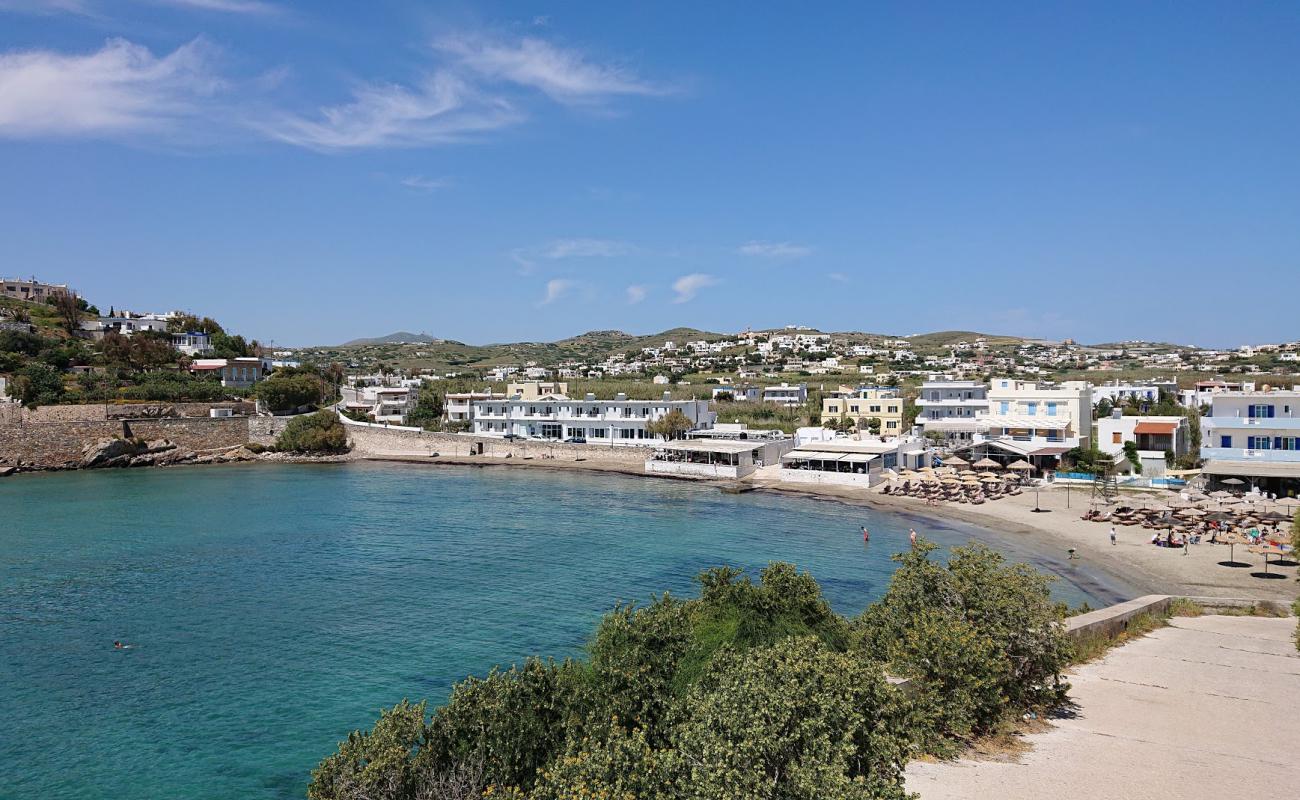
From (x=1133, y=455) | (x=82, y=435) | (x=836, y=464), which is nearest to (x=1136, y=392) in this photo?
(x=1133, y=455)

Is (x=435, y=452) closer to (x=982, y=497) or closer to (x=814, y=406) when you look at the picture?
(x=814, y=406)

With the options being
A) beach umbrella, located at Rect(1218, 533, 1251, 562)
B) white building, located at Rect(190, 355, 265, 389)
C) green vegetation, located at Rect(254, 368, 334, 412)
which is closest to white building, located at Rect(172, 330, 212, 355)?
white building, located at Rect(190, 355, 265, 389)

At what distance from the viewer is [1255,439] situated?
120ft

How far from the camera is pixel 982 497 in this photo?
131 ft

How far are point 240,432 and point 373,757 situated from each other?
2721 inches

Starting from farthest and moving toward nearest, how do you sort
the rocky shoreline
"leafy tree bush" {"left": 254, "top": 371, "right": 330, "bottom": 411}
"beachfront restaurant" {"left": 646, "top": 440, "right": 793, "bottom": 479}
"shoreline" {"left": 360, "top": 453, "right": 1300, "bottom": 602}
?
"leafy tree bush" {"left": 254, "top": 371, "right": 330, "bottom": 411}, the rocky shoreline, "beachfront restaurant" {"left": 646, "top": 440, "right": 793, "bottom": 479}, "shoreline" {"left": 360, "top": 453, "right": 1300, "bottom": 602}

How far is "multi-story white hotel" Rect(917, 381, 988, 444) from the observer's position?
196 ft

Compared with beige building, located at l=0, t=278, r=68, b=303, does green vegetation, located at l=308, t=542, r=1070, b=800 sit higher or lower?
lower

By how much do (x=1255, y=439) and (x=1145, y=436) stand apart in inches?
391

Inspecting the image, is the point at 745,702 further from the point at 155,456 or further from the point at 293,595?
the point at 155,456

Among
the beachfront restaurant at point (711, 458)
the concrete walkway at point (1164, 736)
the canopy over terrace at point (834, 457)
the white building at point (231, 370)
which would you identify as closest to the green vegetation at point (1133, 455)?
the canopy over terrace at point (834, 457)

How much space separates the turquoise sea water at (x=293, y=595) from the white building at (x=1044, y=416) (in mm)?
18594

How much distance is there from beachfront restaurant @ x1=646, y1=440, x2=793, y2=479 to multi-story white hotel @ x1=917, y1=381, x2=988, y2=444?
12.9 meters

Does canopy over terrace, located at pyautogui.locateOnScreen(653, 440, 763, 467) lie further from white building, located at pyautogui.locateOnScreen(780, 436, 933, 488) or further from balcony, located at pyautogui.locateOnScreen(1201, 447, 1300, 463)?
balcony, located at pyautogui.locateOnScreen(1201, 447, 1300, 463)
